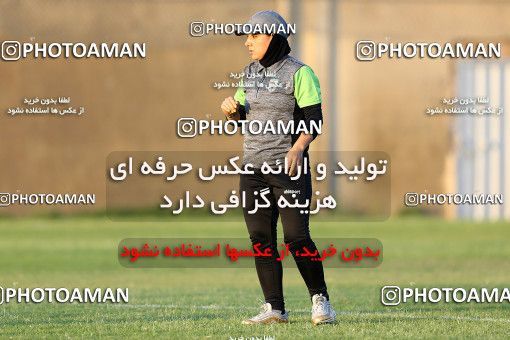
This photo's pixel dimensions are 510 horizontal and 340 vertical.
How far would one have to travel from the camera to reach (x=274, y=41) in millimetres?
8766

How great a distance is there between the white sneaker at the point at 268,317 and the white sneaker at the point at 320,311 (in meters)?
0.27

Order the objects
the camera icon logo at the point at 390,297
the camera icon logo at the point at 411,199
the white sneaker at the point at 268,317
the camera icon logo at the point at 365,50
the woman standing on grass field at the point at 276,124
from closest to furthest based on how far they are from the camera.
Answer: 1. the woman standing on grass field at the point at 276,124
2. the white sneaker at the point at 268,317
3. the camera icon logo at the point at 390,297
4. the camera icon logo at the point at 365,50
5. the camera icon logo at the point at 411,199

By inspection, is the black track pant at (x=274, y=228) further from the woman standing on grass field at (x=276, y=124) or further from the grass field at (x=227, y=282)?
the grass field at (x=227, y=282)

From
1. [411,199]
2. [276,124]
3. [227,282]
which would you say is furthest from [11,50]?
[276,124]

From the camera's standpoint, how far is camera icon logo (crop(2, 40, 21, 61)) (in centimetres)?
2202

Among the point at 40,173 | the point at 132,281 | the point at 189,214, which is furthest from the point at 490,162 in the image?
the point at 132,281

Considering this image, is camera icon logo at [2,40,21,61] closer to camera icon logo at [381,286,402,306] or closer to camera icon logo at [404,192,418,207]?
camera icon logo at [404,192,418,207]

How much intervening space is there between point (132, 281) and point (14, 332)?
22.5 ft

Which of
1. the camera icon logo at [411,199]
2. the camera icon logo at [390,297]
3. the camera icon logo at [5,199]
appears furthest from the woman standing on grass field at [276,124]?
the camera icon logo at [411,199]

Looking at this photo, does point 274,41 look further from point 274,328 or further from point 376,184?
point 376,184

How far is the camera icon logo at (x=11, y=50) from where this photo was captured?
72.2ft

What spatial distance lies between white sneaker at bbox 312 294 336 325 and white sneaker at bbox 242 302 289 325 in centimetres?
27

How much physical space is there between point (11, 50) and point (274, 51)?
574 inches

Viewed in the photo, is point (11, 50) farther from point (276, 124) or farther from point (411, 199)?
point (276, 124)
